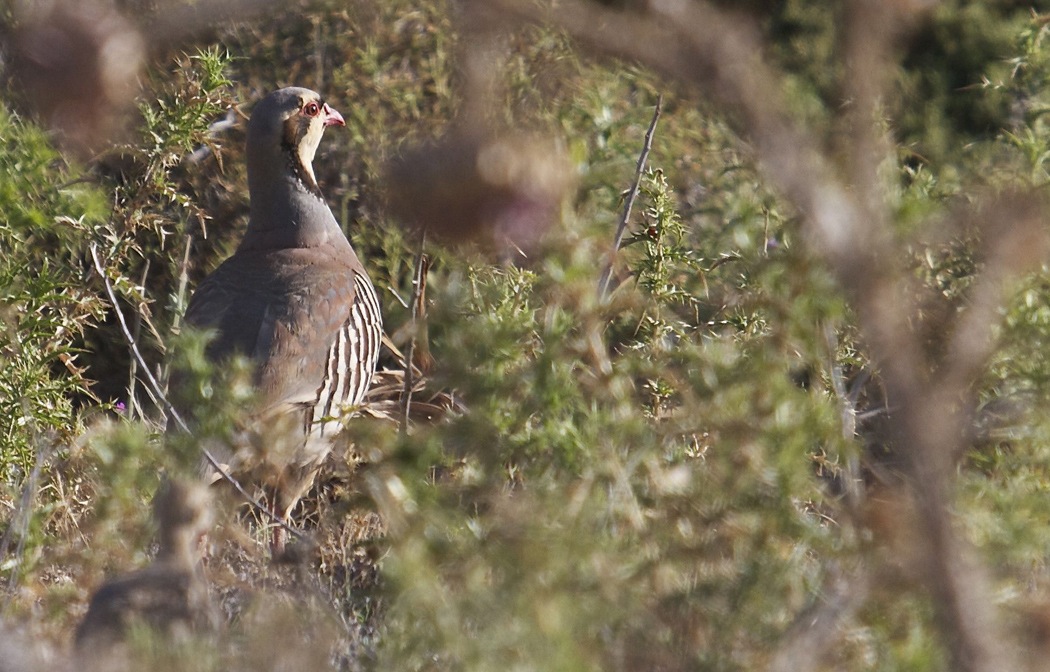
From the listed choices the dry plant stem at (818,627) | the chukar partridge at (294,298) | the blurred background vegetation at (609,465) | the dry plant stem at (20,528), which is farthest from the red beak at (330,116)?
the dry plant stem at (818,627)

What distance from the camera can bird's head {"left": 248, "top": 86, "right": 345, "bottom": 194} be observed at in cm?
524

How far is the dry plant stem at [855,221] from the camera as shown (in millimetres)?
1514

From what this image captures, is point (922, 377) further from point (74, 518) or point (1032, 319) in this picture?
point (74, 518)

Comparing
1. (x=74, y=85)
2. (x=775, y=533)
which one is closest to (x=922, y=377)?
(x=775, y=533)

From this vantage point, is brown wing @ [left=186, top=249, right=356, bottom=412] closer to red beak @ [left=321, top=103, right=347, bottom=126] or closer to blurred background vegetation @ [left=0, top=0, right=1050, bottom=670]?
red beak @ [left=321, top=103, right=347, bottom=126]

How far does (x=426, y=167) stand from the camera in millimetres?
1583

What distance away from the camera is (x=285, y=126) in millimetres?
5246

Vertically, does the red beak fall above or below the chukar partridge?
above

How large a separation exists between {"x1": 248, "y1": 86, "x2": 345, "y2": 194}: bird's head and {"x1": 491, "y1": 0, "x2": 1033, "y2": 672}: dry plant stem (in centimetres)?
371

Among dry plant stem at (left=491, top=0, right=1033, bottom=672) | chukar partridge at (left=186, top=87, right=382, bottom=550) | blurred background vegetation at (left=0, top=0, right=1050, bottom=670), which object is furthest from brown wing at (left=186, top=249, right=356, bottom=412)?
dry plant stem at (left=491, top=0, right=1033, bottom=672)

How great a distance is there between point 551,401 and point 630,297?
31 centimetres

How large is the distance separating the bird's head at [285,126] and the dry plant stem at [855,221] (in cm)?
371

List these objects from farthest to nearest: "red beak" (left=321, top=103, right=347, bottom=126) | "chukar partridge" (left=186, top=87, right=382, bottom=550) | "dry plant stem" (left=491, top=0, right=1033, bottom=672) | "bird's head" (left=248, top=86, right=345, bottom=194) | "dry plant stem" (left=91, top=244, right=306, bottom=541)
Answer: "red beak" (left=321, top=103, right=347, bottom=126)
"bird's head" (left=248, top=86, right=345, bottom=194)
"chukar partridge" (left=186, top=87, right=382, bottom=550)
"dry plant stem" (left=91, top=244, right=306, bottom=541)
"dry plant stem" (left=491, top=0, right=1033, bottom=672)

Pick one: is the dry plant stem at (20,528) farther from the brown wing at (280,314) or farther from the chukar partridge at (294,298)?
the brown wing at (280,314)
